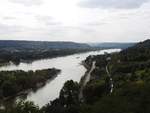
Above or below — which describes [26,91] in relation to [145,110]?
below

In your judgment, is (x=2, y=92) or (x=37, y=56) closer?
(x=2, y=92)

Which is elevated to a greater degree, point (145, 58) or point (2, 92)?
point (145, 58)

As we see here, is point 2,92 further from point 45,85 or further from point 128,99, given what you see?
point 128,99

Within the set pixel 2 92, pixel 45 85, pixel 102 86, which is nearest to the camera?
pixel 102 86

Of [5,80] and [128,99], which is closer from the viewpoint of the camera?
[128,99]

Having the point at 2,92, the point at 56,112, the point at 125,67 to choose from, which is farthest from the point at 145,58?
the point at 56,112

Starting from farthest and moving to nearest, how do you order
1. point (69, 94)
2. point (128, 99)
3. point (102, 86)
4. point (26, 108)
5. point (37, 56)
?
point (37, 56), point (102, 86), point (69, 94), point (26, 108), point (128, 99)

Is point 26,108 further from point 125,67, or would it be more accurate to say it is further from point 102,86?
point 125,67

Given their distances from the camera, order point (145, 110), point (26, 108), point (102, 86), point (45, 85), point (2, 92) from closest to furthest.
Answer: point (145, 110) → point (26, 108) → point (102, 86) → point (2, 92) → point (45, 85)

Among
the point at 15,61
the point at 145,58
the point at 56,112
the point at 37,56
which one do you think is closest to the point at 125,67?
A: the point at 145,58
